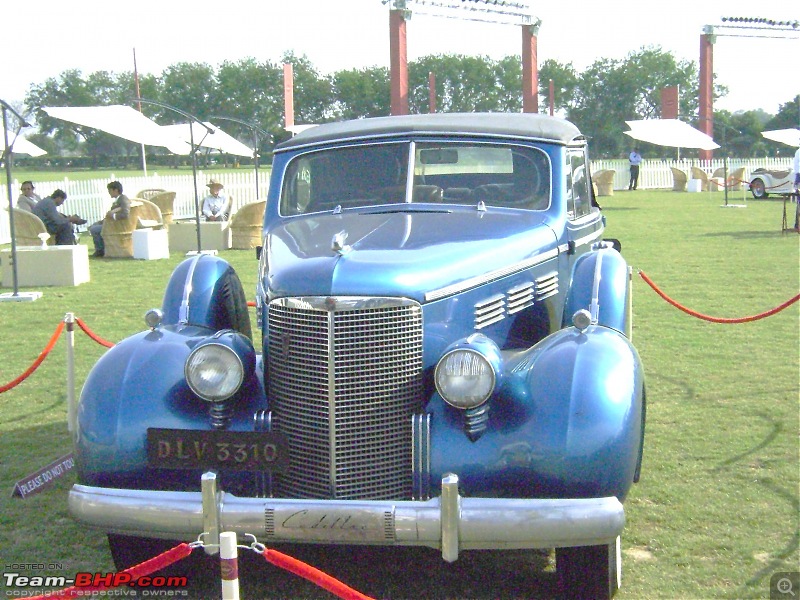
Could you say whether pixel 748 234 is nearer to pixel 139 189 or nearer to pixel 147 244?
pixel 147 244

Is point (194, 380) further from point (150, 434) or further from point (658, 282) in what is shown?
point (658, 282)

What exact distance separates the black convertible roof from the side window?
0.15m

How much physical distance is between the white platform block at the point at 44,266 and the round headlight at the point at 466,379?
35.9 feet

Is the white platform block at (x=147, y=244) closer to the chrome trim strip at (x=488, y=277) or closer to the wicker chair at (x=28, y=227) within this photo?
the wicker chair at (x=28, y=227)

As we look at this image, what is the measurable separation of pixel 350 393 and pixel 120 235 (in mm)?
14055

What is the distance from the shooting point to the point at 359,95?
2717 inches

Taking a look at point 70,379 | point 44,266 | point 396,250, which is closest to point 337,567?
point 396,250

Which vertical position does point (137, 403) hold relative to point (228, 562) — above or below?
above

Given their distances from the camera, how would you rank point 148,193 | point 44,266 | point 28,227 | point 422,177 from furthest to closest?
point 148,193, point 28,227, point 44,266, point 422,177

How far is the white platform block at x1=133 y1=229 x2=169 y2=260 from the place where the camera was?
16.7 meters

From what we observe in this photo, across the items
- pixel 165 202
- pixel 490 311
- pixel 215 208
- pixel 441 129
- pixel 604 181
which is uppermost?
pixel 604 181

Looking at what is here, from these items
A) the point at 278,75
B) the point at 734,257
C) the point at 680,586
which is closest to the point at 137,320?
the point at 680,586

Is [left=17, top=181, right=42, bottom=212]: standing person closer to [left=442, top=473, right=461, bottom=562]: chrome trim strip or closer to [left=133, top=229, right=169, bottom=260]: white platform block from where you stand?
[left=133, top=229, right=169, bottom=260]: white platform block

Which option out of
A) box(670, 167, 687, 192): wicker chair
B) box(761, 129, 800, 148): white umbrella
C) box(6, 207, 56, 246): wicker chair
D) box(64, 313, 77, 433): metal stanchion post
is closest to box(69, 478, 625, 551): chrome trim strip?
box(64, 313, 77, 433): metal stanchion post
